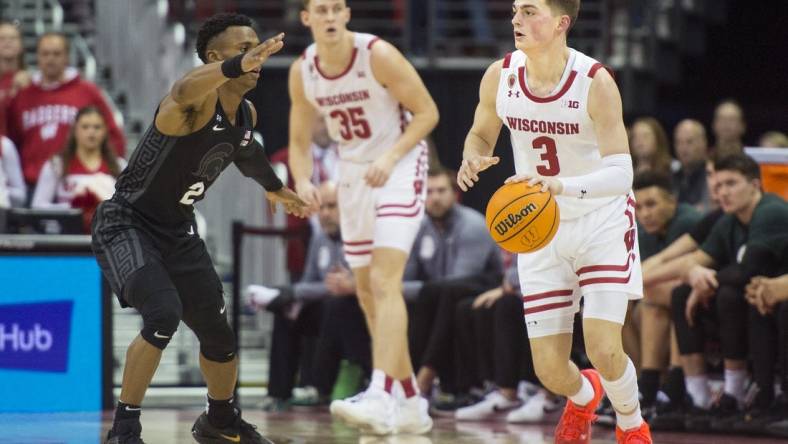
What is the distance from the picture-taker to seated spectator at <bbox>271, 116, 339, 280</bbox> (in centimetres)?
1026

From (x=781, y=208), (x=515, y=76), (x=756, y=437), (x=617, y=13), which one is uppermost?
(x=617, y=13)

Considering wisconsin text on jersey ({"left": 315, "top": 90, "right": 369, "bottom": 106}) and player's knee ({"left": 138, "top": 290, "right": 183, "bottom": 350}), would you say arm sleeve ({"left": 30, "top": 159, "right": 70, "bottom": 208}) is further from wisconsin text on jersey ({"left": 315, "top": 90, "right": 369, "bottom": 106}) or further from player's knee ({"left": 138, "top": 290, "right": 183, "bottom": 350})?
player's knee ({"left": 138, "top": 290, "right": 183, "bottom": 350})

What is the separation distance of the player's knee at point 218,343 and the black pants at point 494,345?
268 cm

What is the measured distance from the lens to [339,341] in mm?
9258

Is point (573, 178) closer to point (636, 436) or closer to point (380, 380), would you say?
point (636, 436)

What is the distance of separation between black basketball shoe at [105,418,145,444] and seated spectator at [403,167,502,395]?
3493mm

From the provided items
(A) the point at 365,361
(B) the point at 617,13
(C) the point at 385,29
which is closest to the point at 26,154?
(A) the point at 365,361

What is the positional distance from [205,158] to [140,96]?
23.7ft

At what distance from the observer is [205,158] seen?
5906 millimetres

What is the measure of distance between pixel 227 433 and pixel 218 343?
17.4 inches

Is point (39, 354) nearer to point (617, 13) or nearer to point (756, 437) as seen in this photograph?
point (756, 437)

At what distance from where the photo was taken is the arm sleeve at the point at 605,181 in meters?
5.37

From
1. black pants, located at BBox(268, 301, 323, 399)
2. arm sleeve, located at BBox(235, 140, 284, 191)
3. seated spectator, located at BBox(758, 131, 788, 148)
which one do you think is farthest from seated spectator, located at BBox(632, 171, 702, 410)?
arm sleeve, located at BBox(235, 140, 284, 191)

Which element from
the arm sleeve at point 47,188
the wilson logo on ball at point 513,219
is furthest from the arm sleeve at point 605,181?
the arm sleeve at point 47,188
